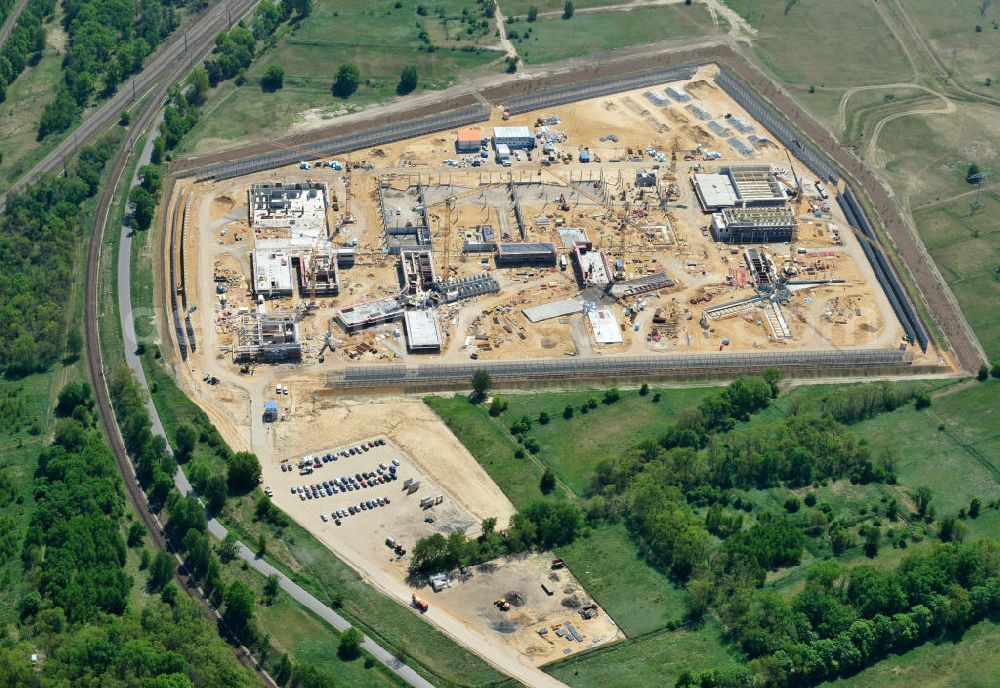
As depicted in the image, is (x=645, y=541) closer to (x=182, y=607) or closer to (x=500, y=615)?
(x=500, y=615)

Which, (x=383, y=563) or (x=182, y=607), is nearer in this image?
(x=182, y=607)

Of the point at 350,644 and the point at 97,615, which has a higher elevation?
the point at 97,615

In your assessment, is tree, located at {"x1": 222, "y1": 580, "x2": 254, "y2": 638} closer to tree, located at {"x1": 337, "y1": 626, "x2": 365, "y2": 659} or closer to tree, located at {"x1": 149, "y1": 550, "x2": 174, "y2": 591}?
tree, located at {"x1": 149, "y1": 550, "x2": 174, "y2": 591}

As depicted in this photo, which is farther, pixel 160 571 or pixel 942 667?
pixel 160 571

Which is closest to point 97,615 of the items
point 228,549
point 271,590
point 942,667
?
point 228,549

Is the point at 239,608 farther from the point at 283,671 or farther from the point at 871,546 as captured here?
the point at 871,546

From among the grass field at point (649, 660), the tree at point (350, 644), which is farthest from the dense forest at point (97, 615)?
the grass field at point (649, 660)

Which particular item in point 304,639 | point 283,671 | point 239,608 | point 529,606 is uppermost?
point 239,608

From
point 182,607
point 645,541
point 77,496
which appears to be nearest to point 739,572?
point 645,541
